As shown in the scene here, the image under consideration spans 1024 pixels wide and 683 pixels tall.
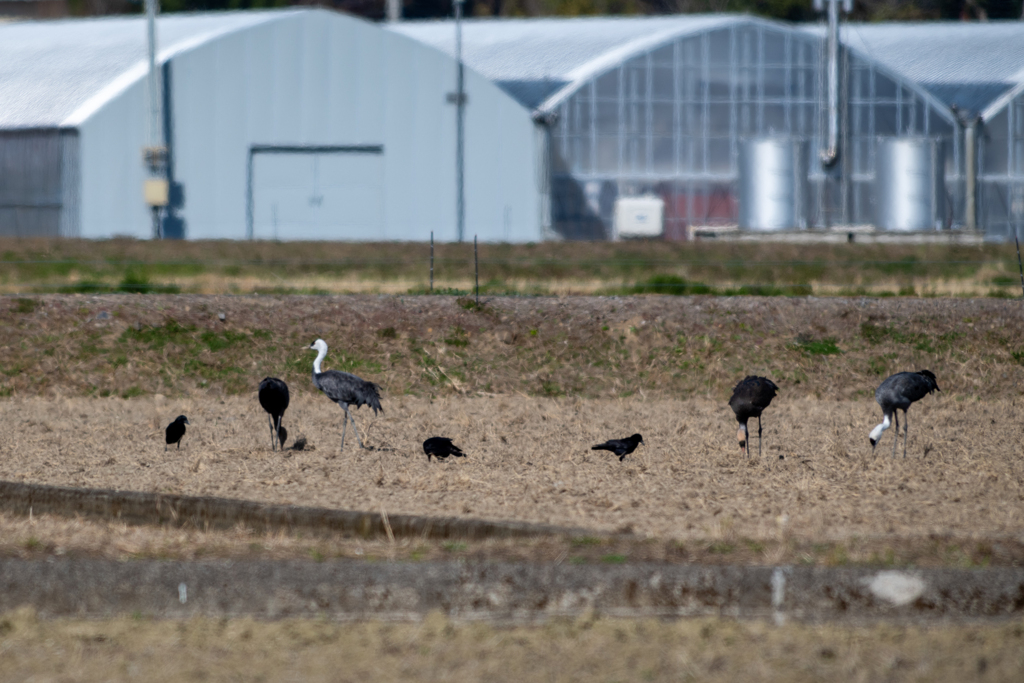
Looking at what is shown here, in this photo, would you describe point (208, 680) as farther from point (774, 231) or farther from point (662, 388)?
point (774, 231)

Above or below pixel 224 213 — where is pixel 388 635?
below

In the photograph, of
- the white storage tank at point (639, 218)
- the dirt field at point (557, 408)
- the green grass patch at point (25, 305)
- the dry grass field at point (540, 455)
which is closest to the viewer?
the dry grass field at point (540, 455)

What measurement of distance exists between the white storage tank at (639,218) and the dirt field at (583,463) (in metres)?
22.3

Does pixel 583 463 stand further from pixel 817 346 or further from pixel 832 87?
pixel 832 87

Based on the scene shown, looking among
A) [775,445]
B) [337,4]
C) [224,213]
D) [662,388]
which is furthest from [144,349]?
[337,4]

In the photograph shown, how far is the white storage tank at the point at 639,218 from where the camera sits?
40625mm

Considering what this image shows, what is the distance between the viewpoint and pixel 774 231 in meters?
39.2

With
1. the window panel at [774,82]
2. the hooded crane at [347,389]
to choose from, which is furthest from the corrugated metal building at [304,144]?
the hooded crane at [347,389]

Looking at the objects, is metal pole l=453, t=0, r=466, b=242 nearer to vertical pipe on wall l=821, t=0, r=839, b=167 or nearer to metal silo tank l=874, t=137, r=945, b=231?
vertical pipe on wall l=821, t=0, r=839, b=167

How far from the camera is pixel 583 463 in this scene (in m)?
13.2

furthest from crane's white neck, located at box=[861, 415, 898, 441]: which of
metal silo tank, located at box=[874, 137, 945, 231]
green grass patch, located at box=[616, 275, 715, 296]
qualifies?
metal silo tank, located at box=[874, 137, 945, 231]

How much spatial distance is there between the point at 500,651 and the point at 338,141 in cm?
3588

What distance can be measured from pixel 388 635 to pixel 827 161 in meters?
36.8

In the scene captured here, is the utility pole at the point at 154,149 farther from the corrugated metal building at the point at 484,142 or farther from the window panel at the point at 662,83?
the window panel at the point at 662,83
